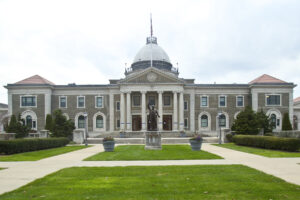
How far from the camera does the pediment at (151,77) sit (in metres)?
45.4

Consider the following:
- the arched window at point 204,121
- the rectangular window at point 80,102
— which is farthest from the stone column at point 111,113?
the arched window at point 204,121

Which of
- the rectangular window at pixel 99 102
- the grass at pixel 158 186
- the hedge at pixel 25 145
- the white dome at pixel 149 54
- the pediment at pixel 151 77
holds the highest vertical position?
the white dome at pixel 149 54

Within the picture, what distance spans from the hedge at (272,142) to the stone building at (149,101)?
19.4m

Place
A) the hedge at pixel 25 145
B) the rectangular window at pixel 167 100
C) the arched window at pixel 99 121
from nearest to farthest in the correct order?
the hedge at pixel 25 145 → the rectangular window at pixel 167 100 → the arched window at pixel 99 121

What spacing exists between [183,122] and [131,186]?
126ft

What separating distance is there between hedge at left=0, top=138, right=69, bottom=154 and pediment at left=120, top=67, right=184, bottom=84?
20728 mm

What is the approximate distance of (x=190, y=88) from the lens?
158ft

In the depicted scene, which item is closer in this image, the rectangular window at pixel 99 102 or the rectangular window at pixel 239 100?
the rectangular window at pixel 239 100

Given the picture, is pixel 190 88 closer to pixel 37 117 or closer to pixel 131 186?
pixel 37 117

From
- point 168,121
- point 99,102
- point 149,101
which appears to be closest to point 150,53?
point 149,101

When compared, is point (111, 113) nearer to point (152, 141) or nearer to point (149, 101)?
point (149, 101)

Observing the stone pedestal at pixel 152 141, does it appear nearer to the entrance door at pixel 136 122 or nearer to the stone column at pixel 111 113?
the entrance door at pixel 136 122

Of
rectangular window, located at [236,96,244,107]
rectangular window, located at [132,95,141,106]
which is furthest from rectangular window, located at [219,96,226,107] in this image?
rectangular window, located at [132,95,141,106]

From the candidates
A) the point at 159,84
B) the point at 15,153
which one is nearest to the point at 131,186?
the point at 15,153
